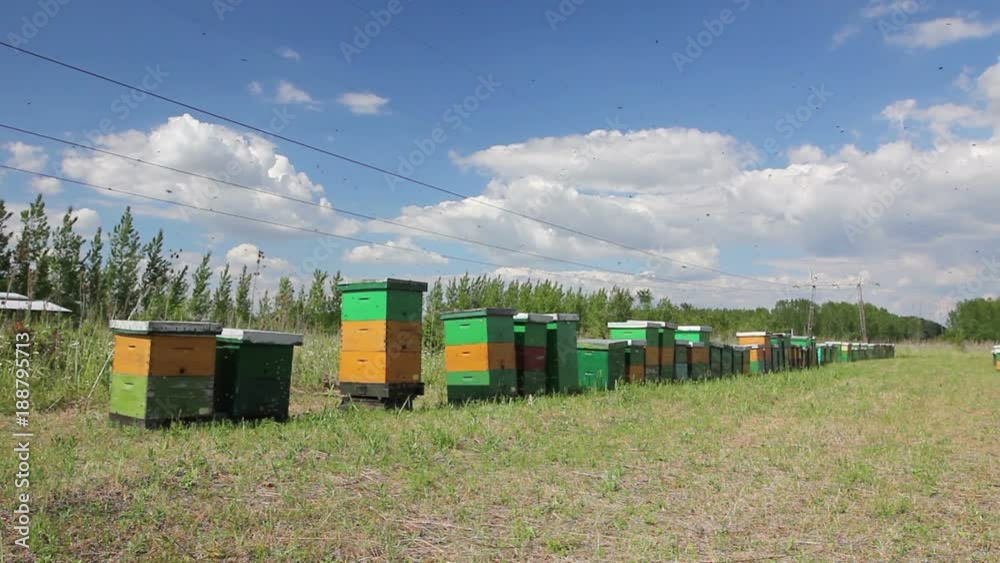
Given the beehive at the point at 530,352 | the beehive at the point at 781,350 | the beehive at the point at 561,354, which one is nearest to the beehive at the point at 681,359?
the beehive at the point at 561,354

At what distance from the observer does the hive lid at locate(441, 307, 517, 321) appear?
9.15m

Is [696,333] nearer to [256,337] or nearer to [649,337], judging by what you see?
[649,337]

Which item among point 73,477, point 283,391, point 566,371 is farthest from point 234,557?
point 566,371

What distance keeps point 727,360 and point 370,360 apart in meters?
12.0

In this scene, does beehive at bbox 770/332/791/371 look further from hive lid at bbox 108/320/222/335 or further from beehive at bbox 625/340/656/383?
hive lid at bbox 108/320/222/335

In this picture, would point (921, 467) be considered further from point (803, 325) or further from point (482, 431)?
point (803, 325)

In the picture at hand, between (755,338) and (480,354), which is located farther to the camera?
(755,338)

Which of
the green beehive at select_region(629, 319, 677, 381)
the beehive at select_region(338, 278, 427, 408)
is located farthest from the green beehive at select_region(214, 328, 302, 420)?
the green beehive at select_region(629, 319, 677, 381)

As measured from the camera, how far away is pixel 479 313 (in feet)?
30.1

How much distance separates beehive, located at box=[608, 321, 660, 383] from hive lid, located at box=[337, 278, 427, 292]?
20.8ft

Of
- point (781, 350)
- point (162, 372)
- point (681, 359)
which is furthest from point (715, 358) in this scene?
point (162, 372)

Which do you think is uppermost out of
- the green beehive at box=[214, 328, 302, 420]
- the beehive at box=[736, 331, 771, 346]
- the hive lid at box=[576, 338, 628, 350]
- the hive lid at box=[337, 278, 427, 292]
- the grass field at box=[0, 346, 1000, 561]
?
the hive lid at box=[337, 278, 427, 292]

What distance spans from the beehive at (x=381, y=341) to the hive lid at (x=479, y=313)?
882mm

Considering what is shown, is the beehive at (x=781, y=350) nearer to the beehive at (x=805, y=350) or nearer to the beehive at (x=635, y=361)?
the beehive at (x=805, y=350)
